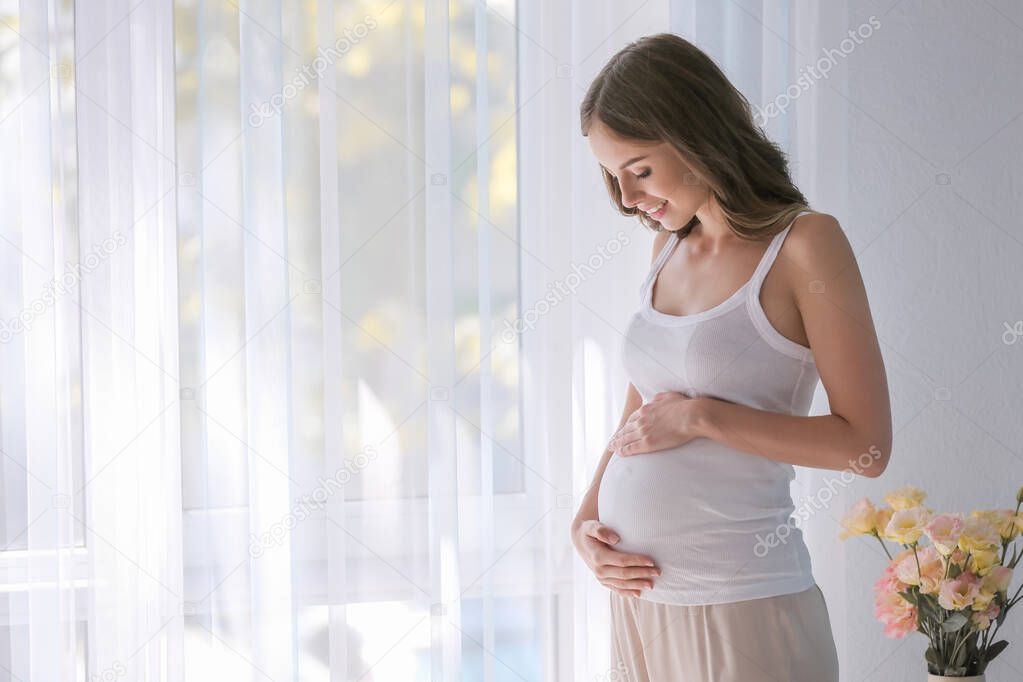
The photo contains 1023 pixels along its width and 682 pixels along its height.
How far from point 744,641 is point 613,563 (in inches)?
6.7

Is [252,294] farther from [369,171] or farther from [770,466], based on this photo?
[770,466]

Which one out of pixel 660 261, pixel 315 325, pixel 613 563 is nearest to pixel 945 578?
pixel 613 563

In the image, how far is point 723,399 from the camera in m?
1.07

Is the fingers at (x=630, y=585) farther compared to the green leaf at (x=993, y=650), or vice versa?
the green leaf at (x=993, y=650)

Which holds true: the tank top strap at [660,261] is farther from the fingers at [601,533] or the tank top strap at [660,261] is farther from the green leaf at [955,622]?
the green leaf at [955,622]

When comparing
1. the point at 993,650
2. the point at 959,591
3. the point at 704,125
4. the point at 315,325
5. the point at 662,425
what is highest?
the point at 704,125

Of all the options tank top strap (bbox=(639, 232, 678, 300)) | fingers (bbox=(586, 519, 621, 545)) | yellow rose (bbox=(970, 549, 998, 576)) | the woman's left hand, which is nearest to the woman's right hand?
fingers (bbox=(586, 519, 621, 545))

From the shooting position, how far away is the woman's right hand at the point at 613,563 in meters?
1.06

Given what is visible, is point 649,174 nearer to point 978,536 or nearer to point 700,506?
point 700,506

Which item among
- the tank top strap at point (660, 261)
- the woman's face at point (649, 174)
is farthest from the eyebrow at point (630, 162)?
the tank top strap at point (660, 261)

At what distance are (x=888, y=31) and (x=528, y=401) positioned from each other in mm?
852

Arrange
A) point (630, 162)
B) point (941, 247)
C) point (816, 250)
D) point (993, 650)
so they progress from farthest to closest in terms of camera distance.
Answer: point (941, 247) → point (993, 650) → point (630, 162) → point (816, 250)

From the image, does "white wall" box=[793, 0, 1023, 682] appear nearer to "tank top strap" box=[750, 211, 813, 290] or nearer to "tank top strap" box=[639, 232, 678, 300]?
"tank top strap" box=[639, 232, 678, 300]

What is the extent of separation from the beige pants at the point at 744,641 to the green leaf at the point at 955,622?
216 mm
